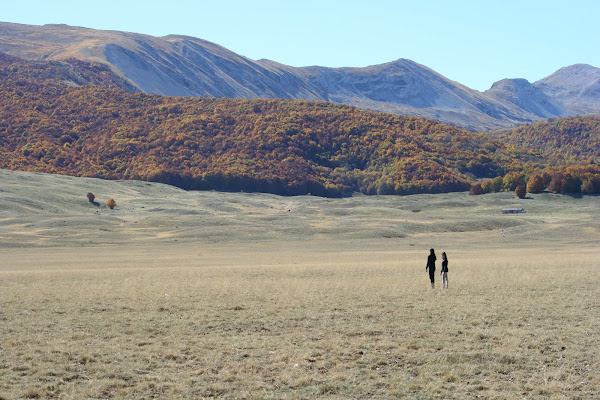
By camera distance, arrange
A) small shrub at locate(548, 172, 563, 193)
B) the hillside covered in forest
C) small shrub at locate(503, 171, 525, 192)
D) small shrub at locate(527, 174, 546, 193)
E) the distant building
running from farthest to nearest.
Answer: the hillside covered in forest < small shrub at locate(503, 171, 525, 192) < small shrub at locate(527, 174, 546, 193) < small shrub at locate(548, 172, 563, 193) < the distant building

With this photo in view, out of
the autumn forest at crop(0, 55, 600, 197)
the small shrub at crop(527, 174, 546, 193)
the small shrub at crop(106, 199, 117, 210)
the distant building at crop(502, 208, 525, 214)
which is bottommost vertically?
the small shrub at crop(106, 199, 117, 210)

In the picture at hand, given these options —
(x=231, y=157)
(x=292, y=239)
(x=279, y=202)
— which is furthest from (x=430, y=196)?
(x=292, y=239)

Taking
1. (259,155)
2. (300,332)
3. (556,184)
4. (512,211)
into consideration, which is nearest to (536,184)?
(556,184)

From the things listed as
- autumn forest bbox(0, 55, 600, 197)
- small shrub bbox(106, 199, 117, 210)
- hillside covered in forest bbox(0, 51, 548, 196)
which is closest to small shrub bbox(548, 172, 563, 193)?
autumn forest bbox(0, 55, 600, 197)

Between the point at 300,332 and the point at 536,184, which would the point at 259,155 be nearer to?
the point at 536,184

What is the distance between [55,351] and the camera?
45.6 feet

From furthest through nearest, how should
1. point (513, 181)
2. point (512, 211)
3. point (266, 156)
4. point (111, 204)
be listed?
1. point (266, 156)
2. point (513, 181)
3. point (111, 204)
4. point (512, 211)

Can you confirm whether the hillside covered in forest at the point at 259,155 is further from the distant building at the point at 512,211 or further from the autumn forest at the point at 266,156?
the distant building at the point at 512,211

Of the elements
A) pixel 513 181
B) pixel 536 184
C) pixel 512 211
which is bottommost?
pixel 512 211

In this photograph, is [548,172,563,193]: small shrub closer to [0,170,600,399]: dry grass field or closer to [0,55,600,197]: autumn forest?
[0,55,600,197]: autumn forest

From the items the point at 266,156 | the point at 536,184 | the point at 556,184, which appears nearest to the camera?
the point at 556,184

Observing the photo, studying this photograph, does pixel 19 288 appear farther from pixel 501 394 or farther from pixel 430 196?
pixel 430 196

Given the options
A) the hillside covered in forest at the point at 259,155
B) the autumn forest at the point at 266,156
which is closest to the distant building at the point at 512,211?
the autumn forest at the point at 266,156

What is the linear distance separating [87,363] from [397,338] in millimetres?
7165
